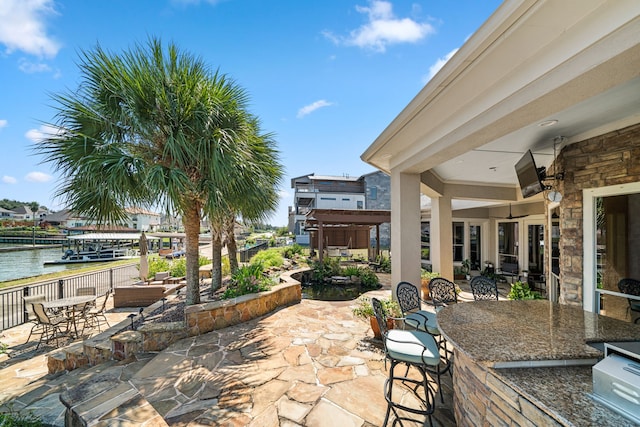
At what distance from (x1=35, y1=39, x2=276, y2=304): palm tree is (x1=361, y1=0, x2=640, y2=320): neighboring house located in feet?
9.62

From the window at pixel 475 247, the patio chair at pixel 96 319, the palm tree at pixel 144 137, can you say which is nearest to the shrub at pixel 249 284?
the palm tree at pixel 144 137

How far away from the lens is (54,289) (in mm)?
8898

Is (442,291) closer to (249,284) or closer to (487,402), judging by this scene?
(487,402)

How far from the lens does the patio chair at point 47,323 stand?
16.9 feet

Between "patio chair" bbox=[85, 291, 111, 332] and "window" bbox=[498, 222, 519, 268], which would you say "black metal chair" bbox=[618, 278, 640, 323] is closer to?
"window" bbox=[498, 222, 519, 268]

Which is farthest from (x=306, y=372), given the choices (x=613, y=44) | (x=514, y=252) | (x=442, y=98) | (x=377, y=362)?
(x=514, y=252)

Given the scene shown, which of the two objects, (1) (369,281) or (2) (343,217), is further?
(2) (343,217)

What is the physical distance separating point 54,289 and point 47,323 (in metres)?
5.25

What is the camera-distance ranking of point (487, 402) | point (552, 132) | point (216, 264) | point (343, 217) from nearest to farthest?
point (487, 402) → point (552, 132) → point (216, 264) → point (343, 217)

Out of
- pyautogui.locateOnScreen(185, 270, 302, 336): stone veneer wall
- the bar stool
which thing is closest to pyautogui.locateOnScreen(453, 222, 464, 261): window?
pyautogui.locateOnScreen(185, 270, 302, 336): stone veneer wall

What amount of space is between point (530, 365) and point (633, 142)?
3.50 metres

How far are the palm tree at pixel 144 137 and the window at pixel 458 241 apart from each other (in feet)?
34.6

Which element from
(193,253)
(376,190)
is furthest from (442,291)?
(376,190)

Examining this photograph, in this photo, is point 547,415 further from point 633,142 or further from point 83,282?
point 83,282
